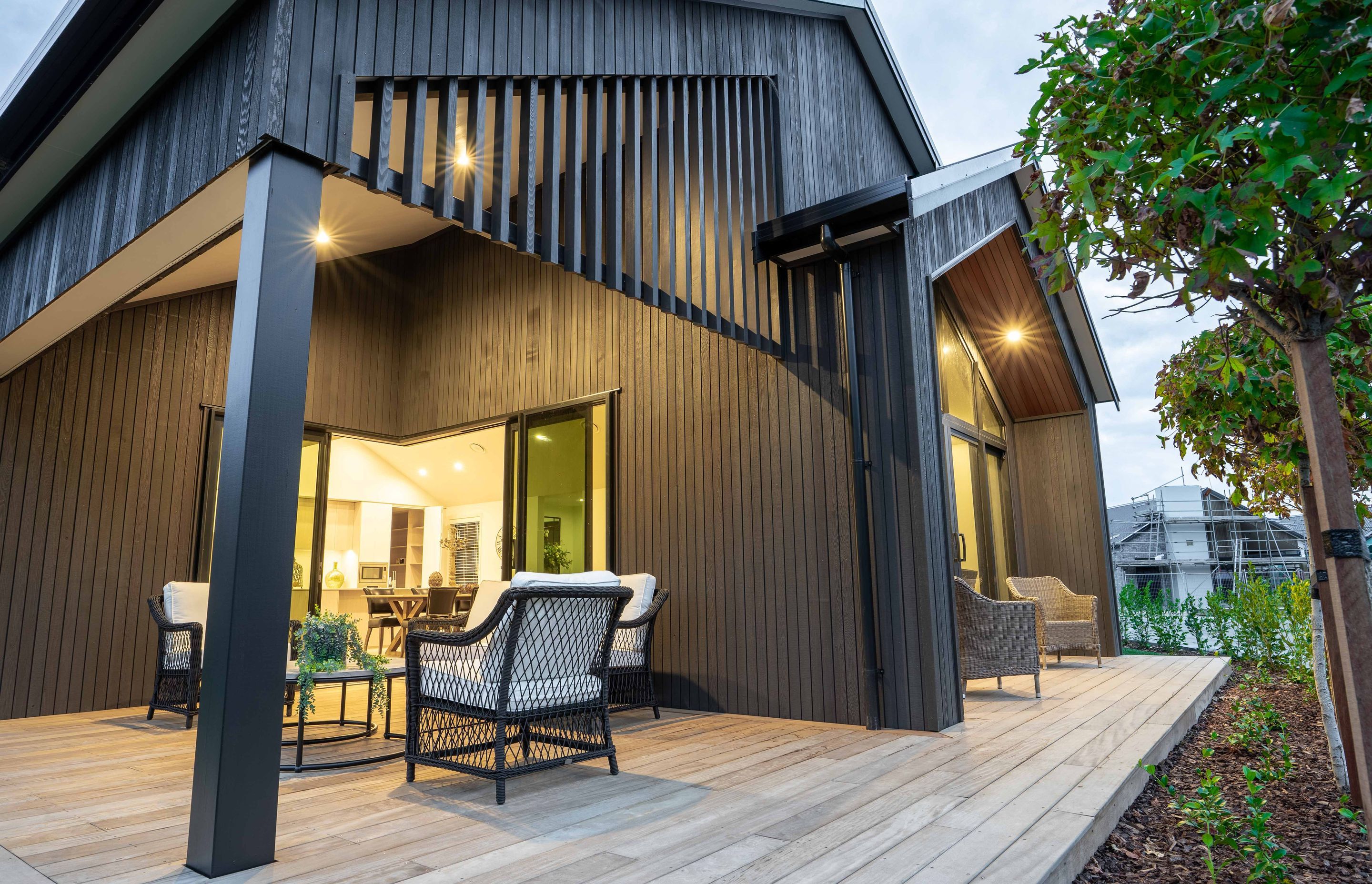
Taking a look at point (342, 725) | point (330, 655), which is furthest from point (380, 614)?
point (330, 655)

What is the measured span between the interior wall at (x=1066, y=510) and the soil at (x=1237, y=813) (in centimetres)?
380

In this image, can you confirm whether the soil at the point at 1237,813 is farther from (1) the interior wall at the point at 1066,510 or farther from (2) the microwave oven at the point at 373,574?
(2) the microwave oven at the point at 373,574

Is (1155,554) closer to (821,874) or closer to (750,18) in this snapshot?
(750,18)

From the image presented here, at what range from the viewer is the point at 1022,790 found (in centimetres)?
309

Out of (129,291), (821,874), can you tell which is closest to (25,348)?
(129,291)

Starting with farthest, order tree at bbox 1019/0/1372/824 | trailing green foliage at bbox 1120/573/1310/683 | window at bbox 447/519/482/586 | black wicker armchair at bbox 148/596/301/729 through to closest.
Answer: window at bbox 447/519/482/586 < trailing green foliage at bbox 1120/573/1310/683 < black wicker armchair at bbox 148/596/301/729 < tree at bbox 1019/0/1372/824

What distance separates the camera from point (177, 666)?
5.17m

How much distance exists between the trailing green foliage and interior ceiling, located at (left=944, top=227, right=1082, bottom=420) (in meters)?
2.45

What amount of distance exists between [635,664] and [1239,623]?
6.37 m

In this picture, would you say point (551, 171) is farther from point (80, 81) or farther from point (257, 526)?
point (80, 81)

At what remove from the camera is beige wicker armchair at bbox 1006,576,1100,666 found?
7.25 meters

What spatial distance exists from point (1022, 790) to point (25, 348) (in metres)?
6.38

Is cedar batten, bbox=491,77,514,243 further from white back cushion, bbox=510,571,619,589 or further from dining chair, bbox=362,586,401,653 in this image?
dining chair, bbox=362,586,401,653

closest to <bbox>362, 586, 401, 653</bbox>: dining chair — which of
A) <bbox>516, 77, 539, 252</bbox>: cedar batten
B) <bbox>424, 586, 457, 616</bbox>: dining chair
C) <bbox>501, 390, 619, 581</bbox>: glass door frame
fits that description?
<bbox>424, 586, 457, 616</bbox>: dining chair
